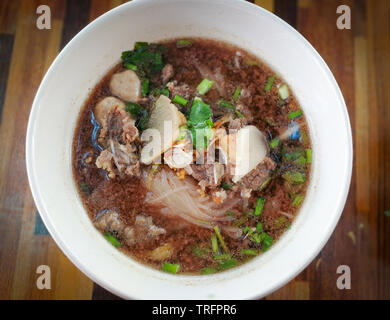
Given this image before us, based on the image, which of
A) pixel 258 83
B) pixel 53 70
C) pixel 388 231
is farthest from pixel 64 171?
pixel 388 231

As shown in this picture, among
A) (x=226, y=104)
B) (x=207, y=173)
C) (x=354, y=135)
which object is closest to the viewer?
(x=207, y=173)

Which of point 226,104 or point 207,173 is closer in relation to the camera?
point 207,173

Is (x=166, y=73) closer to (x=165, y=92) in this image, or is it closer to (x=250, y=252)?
(x=165, y=92)

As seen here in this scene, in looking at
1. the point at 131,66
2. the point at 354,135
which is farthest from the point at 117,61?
the point at 354,135

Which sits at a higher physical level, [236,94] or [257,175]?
[236,94]

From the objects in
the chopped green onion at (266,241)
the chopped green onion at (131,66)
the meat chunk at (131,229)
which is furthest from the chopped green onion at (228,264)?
the chopped green onion at (131,66)

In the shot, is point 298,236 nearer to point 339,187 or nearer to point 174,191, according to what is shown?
point 339,187
